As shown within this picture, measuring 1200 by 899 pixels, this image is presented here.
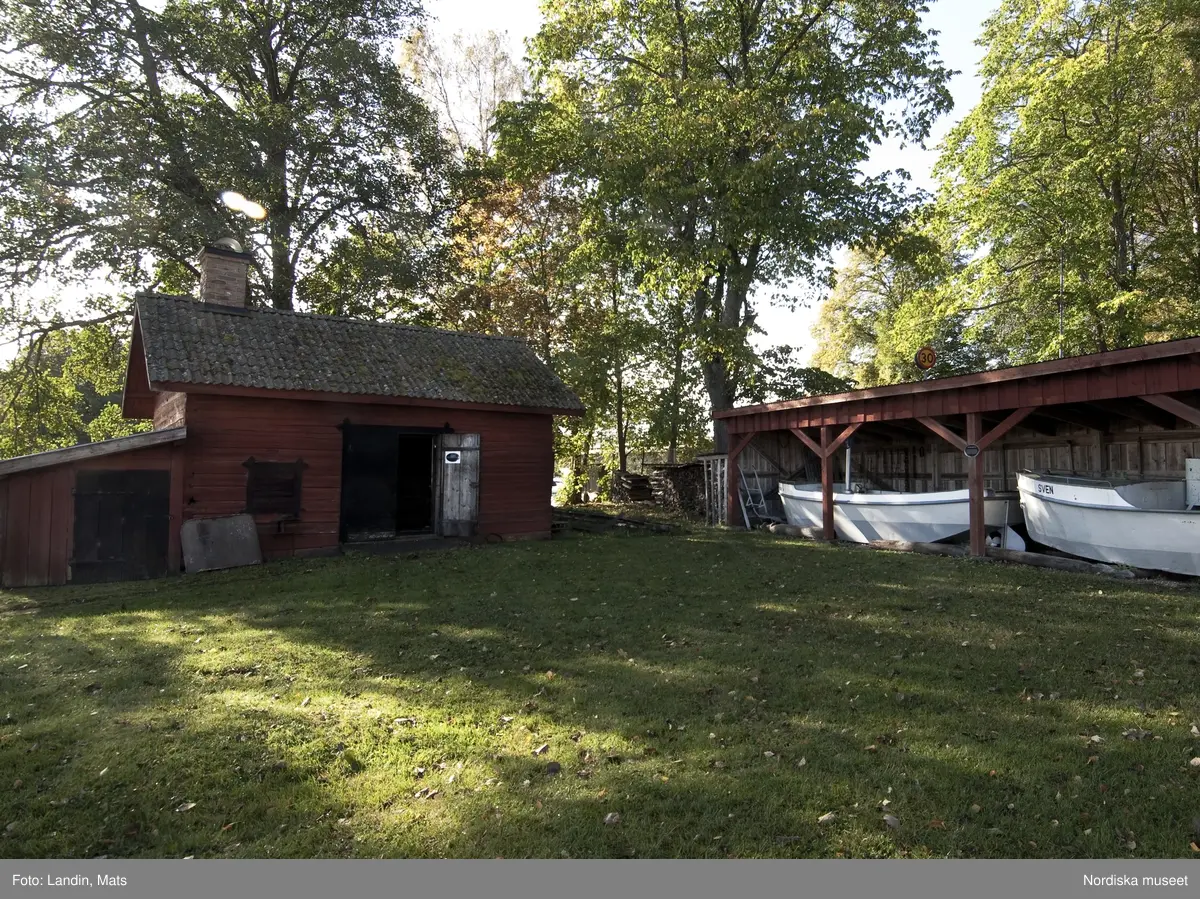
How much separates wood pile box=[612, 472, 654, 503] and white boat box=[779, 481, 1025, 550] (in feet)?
35.7

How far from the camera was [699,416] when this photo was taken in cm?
2736

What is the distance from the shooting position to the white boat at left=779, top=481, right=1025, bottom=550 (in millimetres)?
12719

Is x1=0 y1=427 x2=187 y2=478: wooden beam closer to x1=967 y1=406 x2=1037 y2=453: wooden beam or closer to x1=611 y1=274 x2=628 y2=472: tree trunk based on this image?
x1=967 y1=406 x2=1037 y2=453: wooden beam

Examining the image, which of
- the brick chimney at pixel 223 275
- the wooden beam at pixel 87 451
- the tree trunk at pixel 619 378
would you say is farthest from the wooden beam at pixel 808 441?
the brick chimney at pixel 223 275

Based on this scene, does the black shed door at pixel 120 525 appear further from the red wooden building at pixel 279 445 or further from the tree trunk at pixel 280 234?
the tree trunk at pixel 280 234

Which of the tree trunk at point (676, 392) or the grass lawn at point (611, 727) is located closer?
the grass lawn at point (611, 727)

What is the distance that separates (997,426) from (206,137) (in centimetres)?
2102

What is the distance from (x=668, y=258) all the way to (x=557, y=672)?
15703 mm

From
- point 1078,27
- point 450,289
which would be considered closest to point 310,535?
point 450,289

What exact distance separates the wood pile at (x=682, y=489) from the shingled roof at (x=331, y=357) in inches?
298

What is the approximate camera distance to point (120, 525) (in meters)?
11.1

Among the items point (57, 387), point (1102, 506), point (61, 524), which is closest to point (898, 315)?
point (1102, 506)

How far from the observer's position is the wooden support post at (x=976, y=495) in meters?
11.8

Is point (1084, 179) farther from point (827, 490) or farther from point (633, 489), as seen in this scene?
point (633, 489)
